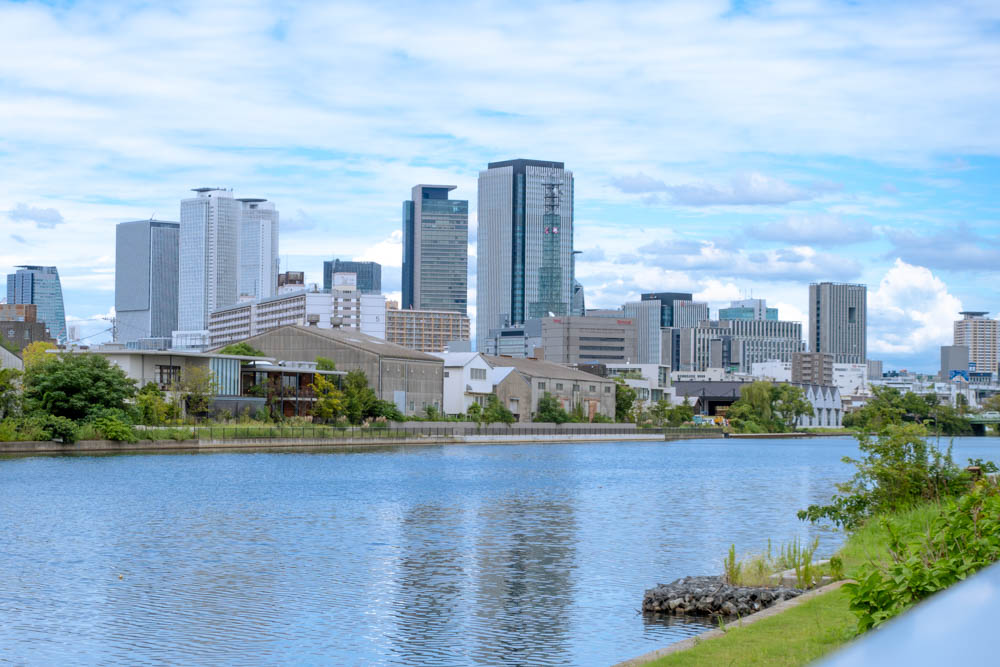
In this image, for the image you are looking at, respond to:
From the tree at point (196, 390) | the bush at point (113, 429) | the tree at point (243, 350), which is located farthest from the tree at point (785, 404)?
the bush at point (113, 429)

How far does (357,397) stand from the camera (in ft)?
293

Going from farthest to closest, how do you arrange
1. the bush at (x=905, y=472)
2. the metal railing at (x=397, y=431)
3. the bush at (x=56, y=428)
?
the metal railing at (x=397, y=431) → the bush at (x=56, y=428) → the bush at (x=905, y=472)

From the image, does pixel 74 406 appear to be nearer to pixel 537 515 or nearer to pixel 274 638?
pixel 537 515

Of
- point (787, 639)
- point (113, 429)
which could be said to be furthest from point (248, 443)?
point (787, 639)

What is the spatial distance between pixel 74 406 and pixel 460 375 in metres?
50.1

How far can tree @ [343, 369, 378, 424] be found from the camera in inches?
3509

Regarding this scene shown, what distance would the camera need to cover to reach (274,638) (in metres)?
16.9

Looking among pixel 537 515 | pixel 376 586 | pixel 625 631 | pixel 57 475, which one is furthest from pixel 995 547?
pixel 57 475

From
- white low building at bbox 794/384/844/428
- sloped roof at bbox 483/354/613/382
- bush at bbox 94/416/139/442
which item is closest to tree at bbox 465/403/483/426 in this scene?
sloped roof at bbox 483/354/613/382

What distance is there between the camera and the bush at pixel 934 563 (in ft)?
31.9

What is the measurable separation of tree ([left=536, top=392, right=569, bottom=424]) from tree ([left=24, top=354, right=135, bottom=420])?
181 feet

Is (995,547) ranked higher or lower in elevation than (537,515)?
higher

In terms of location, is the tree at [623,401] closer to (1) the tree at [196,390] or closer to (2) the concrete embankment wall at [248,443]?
(2) the concrete embankment wall at [248,443]

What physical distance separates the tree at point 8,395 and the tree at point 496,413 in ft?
161
